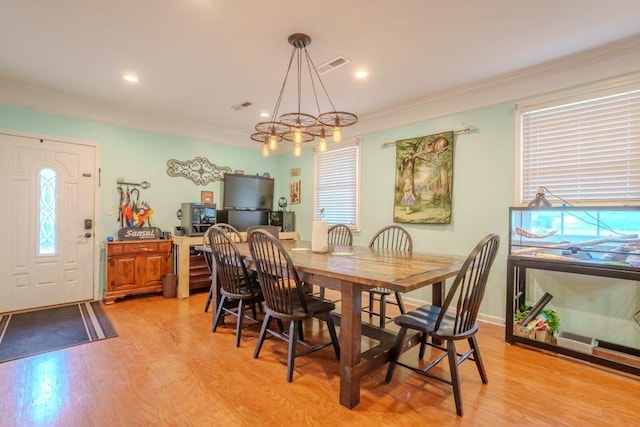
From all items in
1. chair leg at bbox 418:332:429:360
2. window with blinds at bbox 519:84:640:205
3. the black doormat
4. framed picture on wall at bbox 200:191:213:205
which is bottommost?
the black doormat

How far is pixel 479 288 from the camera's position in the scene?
1.84 m

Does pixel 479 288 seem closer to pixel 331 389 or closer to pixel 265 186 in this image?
pixel 331 389

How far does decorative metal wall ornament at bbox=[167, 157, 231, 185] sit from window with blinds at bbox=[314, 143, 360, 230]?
1.58 m

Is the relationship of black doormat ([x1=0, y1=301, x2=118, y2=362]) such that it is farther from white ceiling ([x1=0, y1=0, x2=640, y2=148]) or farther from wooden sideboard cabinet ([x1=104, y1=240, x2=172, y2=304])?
white ceiling ([x1=0, y1=0, x2=640, y2=148])

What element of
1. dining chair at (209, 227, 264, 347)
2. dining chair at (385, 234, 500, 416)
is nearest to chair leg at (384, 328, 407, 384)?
dining chair at (385, 234, 500, 416)

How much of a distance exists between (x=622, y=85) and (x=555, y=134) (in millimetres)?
544

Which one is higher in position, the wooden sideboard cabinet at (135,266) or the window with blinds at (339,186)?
the window with blinds at (339,186)

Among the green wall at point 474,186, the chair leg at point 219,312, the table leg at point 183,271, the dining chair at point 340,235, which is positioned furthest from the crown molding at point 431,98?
the chair leg at point 219,312

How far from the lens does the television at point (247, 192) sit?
4961 mm

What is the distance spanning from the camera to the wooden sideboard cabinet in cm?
377

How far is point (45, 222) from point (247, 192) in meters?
2.59

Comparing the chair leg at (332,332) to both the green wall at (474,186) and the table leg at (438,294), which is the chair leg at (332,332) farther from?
the green wall at (474,186)

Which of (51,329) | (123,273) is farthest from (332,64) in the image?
(51,329)

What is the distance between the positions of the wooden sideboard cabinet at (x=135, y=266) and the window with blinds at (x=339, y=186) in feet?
7.74
